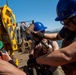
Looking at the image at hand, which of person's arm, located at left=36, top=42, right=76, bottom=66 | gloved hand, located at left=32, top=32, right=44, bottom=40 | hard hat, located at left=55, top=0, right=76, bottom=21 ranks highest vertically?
hard hat, located at left=55, top=0, right=76, bottom=21

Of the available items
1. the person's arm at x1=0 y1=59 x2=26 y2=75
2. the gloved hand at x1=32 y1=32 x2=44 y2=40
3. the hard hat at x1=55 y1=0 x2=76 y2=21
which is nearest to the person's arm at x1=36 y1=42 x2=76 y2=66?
the hard hat at x1=55 y1=0 x2=76 y2=21

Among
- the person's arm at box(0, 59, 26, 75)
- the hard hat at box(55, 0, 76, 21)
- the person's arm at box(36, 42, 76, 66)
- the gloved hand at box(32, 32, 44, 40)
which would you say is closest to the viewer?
the person's arm at box(0, 59, 26, 75)

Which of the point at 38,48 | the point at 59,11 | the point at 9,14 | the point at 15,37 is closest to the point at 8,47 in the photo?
the point at 15,37

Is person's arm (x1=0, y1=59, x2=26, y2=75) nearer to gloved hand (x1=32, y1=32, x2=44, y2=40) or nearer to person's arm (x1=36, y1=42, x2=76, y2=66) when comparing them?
person's arm (x1=36, y1=42, x2=76, y2=66)

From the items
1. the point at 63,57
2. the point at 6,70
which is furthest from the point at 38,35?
the point at 6,70

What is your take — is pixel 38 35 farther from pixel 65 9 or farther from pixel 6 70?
pixel 6 70

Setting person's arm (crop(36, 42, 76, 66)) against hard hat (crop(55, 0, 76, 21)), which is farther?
hard hat (crop(55, 0, 76, 21))

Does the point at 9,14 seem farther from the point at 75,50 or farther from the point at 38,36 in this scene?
the point at 75,50

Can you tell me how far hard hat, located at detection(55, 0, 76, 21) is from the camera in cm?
309

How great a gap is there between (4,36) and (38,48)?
311 centimetres

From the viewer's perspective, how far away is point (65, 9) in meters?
3.16

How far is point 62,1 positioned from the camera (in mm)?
3236

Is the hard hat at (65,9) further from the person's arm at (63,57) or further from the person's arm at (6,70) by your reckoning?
the person's arm at (6,70)

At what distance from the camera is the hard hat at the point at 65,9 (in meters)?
3.09
